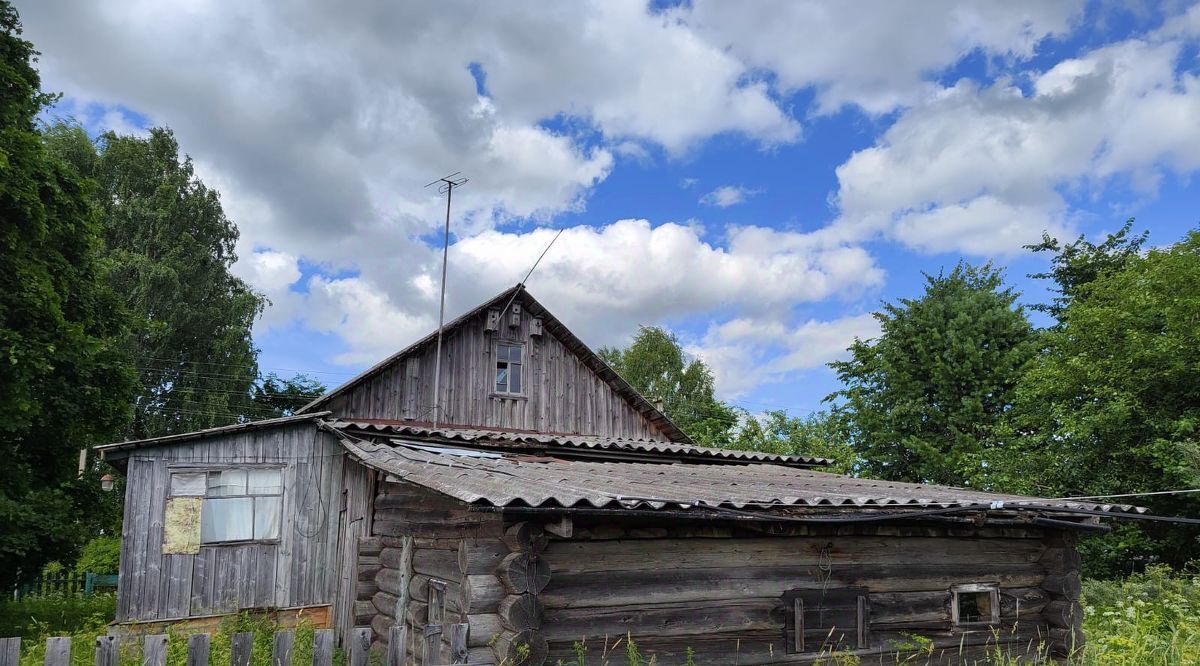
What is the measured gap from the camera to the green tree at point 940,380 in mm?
25234

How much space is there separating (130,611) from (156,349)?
634 inches

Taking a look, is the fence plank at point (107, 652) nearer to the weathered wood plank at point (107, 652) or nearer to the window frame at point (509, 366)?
the weathered wood plank at point (107, 652)

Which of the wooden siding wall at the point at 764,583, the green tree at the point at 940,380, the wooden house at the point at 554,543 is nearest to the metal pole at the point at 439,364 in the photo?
the wooden house at the point at 554,543

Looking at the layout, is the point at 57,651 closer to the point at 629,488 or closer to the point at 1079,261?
the point at 629,488

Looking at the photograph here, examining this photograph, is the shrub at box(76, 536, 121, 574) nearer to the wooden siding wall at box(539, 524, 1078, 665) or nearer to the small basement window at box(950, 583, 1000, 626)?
the wooden siding wall at box(539, 524, 1078, 665)

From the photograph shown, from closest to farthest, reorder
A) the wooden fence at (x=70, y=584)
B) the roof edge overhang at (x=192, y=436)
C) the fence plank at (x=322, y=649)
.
Answer: the fence plank at (x=322, y=649) < the roof edge overhang at (x=192, y=436) < the wooden fence at (x=70, y=584)

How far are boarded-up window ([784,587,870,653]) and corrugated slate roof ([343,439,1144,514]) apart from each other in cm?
112

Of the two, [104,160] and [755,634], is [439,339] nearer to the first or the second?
[755,634]

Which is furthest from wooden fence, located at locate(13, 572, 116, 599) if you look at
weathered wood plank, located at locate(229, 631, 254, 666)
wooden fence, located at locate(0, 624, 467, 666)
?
weathered wood plank, located at locate(229, 631, 254, 666)

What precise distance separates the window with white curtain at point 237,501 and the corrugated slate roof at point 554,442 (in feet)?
5.40

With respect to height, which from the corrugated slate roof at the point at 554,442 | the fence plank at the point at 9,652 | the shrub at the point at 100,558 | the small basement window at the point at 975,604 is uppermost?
the corrugated slate roof at the point at 554,442

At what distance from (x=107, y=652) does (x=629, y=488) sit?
4.58 metres

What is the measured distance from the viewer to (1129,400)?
18609 mm

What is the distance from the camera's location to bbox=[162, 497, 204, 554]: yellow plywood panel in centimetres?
1209
